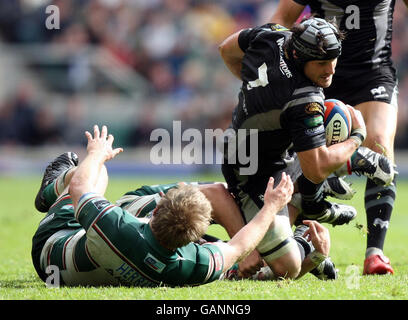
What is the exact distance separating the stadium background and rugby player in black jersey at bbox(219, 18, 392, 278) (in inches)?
423

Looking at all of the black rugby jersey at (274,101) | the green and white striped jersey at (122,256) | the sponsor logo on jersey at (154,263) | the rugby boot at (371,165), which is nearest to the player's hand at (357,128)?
the rugby boot at (371,165)

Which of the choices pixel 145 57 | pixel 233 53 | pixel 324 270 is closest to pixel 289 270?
pixel 324 270

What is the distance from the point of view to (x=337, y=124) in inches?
221

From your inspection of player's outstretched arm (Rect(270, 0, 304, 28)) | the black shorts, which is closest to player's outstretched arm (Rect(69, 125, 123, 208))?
player's outstretched arm (Rect(270, 0, 304, 28))

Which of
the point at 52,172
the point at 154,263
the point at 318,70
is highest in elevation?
the point at 318,70

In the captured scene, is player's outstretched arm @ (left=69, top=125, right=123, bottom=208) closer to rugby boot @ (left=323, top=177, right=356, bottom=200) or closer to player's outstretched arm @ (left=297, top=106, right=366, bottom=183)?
player's outstretched arm @ (left=297, top=106, right=366, bottom=183)

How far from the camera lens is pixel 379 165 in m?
5.76

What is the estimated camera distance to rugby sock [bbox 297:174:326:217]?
239 inches

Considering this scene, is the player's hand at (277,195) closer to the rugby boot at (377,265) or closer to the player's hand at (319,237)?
the player's hand at (319,237)

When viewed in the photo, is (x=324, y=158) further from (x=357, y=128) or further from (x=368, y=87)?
(x=368, y=87)

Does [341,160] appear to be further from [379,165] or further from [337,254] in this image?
[337,254]

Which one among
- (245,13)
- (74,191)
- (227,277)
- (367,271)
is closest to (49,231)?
(74,191)

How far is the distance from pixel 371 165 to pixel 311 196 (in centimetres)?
60

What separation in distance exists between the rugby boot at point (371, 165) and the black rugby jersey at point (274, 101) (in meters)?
0.51
